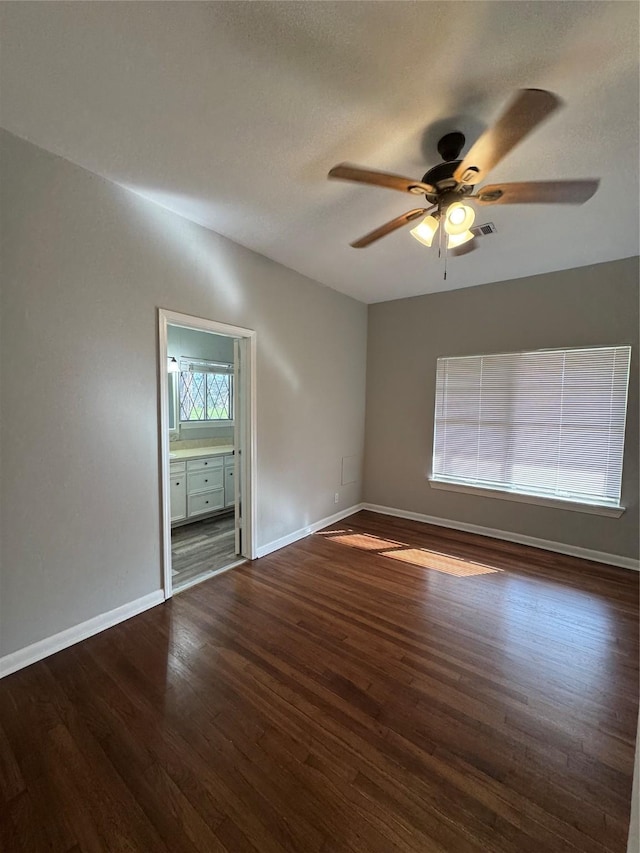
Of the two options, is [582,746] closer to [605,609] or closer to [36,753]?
Answer: [605,609]

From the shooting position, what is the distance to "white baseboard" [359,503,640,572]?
3201mm

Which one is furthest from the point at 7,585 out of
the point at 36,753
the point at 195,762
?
the point at 195,762

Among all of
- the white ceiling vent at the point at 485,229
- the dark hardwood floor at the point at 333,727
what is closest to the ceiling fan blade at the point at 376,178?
the white ceiling vent at the point at 485,229

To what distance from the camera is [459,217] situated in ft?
5.76

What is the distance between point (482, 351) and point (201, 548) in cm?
373

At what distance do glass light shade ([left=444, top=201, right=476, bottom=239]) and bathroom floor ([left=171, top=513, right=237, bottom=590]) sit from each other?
3113mm

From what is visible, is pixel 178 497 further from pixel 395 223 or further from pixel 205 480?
pixel 395 223

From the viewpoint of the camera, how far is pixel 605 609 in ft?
8.22

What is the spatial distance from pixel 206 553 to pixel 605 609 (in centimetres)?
335

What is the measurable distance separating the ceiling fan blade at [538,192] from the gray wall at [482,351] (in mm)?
1389

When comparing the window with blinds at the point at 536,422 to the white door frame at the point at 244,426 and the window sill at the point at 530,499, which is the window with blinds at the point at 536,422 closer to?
the window sill at the point at 530,499

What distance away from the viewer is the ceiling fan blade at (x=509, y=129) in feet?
3.91

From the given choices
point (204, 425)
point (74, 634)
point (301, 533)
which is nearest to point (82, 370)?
point (74, 634)

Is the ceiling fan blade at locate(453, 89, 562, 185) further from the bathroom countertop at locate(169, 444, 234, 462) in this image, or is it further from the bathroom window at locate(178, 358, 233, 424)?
the bathroom window at locate(178, 358, 233, 424)
